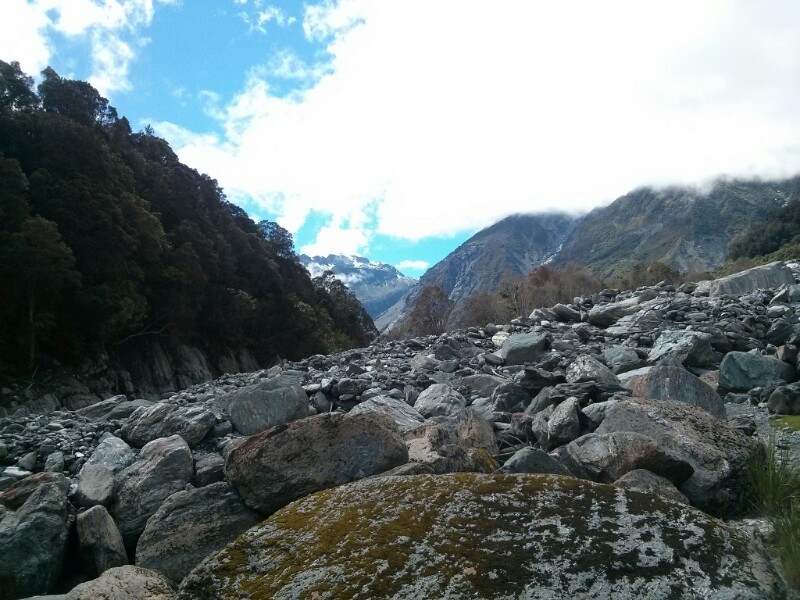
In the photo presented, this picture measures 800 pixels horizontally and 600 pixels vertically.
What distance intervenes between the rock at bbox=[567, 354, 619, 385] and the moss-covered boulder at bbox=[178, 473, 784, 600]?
5671mm

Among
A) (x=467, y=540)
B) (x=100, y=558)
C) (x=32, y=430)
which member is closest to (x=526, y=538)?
(x=467, y=540)

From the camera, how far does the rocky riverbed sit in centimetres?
250

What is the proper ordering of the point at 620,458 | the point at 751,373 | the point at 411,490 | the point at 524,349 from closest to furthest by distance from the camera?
the point at 411,490 < the point at 620,458 < the point at 751,373 < the point at 524,349

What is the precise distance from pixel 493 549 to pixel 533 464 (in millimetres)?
2169

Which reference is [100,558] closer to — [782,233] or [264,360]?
[264,360]

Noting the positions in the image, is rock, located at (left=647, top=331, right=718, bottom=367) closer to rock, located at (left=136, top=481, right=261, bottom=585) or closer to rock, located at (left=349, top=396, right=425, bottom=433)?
rock, located at (left=349, top=396, right=425, bottom=433)

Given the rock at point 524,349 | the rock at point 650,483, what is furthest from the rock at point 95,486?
the rock at point 524,349

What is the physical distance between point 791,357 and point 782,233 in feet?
203

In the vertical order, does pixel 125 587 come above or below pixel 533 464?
above

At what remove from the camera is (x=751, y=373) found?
9.16m

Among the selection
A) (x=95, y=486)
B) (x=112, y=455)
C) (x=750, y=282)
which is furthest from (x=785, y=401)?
(x=750, y=282)

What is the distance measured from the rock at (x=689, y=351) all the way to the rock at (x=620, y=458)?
6657 mm

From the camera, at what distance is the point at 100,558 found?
4.89 m

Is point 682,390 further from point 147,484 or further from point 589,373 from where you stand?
point 147,484
